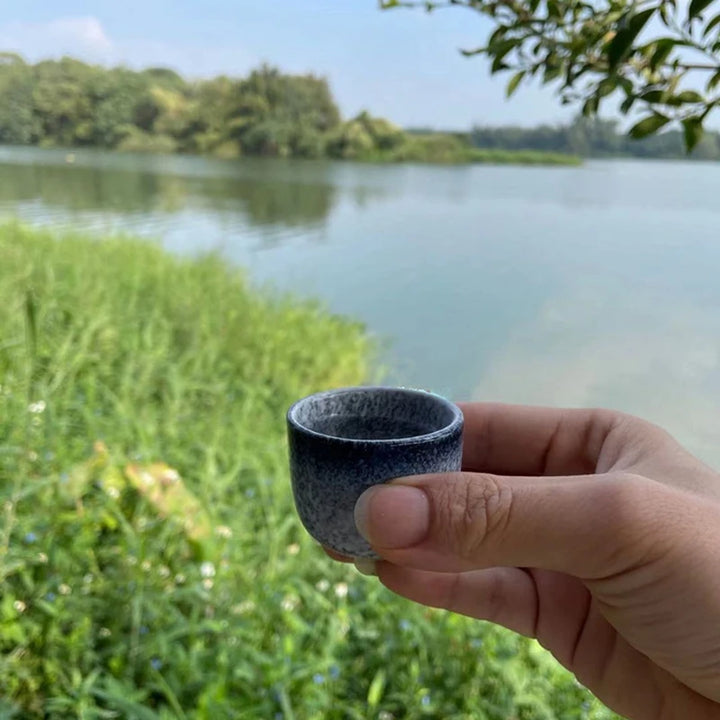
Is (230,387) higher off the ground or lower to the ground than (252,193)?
lower

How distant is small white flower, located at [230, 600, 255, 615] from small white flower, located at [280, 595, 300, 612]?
6 cm

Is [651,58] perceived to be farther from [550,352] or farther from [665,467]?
[550,352]

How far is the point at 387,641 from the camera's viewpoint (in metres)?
1.31

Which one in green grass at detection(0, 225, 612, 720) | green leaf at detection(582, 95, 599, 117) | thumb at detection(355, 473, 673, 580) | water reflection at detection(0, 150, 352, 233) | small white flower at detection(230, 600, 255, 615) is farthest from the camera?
water reflection at detection(0, 150, 352, 233)

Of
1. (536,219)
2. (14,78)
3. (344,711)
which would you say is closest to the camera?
(344,711)

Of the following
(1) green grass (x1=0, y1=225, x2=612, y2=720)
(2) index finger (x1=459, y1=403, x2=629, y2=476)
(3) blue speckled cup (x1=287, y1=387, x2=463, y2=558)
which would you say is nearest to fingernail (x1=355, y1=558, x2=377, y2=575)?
(3) blue speckled cup (x1=287, y1=387, x2=463, y2=558)

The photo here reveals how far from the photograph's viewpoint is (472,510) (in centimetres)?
60

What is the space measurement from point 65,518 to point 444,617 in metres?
0.79

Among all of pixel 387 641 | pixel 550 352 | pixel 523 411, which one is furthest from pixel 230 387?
pixel 550 352

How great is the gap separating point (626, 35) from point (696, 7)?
0.06 m

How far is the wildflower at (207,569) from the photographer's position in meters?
1.34

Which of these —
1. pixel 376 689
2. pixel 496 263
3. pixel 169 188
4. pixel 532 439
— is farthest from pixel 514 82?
pixel 169 188

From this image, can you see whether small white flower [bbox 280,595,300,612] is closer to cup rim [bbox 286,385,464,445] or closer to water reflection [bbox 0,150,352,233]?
cup rim [bbox 286,385,464,445]

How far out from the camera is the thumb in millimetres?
577
